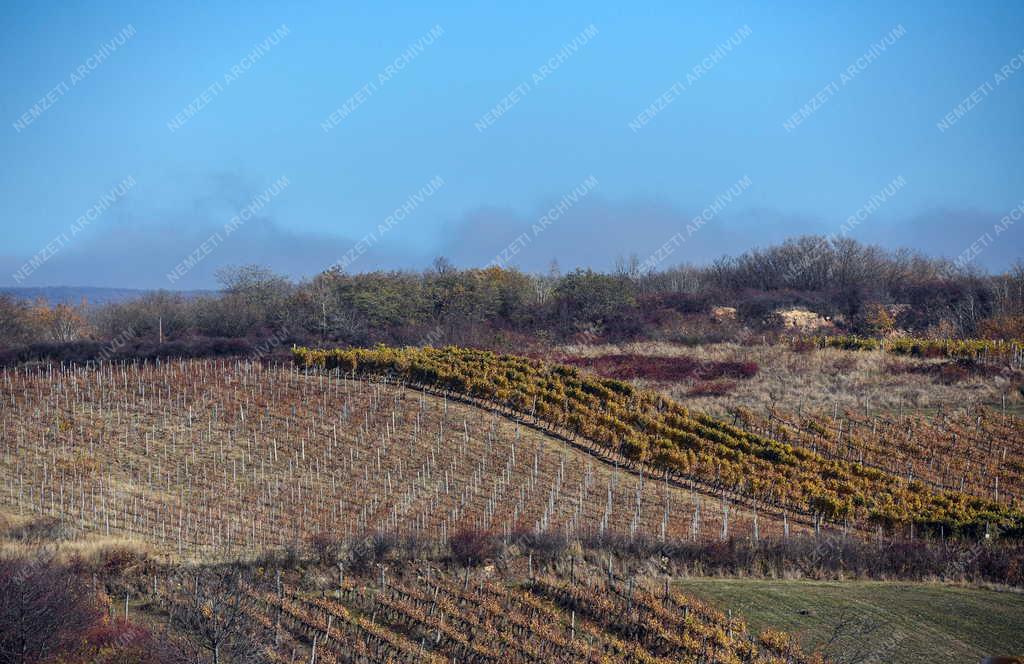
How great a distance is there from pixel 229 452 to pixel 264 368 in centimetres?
987

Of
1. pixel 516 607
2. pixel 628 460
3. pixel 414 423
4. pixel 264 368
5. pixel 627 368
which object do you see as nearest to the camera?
pixel 516 607

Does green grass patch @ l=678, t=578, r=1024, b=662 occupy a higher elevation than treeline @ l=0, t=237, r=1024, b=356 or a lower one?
lower

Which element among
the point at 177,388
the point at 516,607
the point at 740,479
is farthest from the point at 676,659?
the point at 177,388

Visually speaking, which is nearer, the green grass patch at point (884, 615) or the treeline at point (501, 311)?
the green grass patch at point (884, 615)

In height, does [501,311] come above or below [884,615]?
above

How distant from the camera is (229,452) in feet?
86.3

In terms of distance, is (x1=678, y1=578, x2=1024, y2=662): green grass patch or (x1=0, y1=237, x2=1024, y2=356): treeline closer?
(x1=678, y1=578, x2=1024, y2=662): green grass patch

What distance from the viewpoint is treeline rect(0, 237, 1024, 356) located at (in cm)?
5659

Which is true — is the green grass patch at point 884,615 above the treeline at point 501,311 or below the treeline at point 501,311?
below

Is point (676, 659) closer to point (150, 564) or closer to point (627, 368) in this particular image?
point (150, 564)

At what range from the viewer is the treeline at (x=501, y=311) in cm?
5659

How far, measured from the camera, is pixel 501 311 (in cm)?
6788

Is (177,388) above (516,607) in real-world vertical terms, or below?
above

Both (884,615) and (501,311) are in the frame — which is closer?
(884,615)
